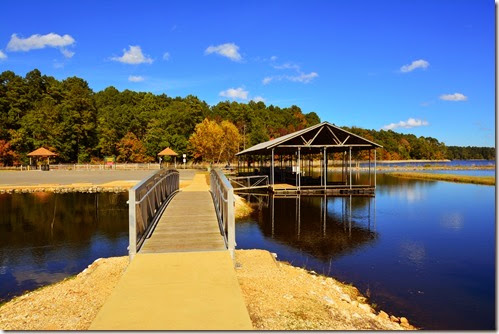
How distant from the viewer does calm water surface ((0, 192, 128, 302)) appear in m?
9.70

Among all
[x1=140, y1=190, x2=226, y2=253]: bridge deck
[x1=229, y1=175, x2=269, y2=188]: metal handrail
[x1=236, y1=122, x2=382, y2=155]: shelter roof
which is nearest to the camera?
[x1=140, y1=190, x2=226, y2=253]: bridge deck

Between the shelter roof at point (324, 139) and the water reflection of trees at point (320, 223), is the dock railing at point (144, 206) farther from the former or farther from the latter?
the shelter roof at point (324, 139)

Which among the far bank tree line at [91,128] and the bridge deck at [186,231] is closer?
the bridge deck at [186,231]

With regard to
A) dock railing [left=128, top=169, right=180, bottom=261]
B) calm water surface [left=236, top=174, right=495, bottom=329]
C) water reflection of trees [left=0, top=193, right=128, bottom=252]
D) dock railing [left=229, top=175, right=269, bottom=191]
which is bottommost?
calm water surface [left=236, top=174, right=495, bottom=329]

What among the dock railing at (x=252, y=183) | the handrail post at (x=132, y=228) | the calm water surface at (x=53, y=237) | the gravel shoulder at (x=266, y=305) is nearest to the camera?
the gravel shoulder at (x=266, y=305)

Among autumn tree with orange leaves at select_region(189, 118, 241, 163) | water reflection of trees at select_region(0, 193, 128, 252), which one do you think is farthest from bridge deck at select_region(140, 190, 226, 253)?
autumn tree with orange leaves at select_region(189, 118, 241, 163)

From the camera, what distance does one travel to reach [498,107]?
5.38 metres

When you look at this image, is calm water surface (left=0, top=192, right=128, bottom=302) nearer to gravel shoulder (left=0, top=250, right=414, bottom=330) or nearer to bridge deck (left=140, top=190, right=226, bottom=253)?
gravel shoulder (left=0, top=250, right=414, bottom=330)

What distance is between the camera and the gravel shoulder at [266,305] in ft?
17.2

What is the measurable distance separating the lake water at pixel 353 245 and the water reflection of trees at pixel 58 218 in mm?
44

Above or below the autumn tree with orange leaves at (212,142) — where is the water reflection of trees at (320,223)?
below

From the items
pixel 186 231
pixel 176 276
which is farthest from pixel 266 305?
pixel 186 231

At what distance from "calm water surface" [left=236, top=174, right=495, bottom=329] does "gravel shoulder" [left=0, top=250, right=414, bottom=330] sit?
3.96 ft

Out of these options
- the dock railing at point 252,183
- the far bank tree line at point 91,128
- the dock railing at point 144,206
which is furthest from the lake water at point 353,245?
the far bank tree line at point 91,128
